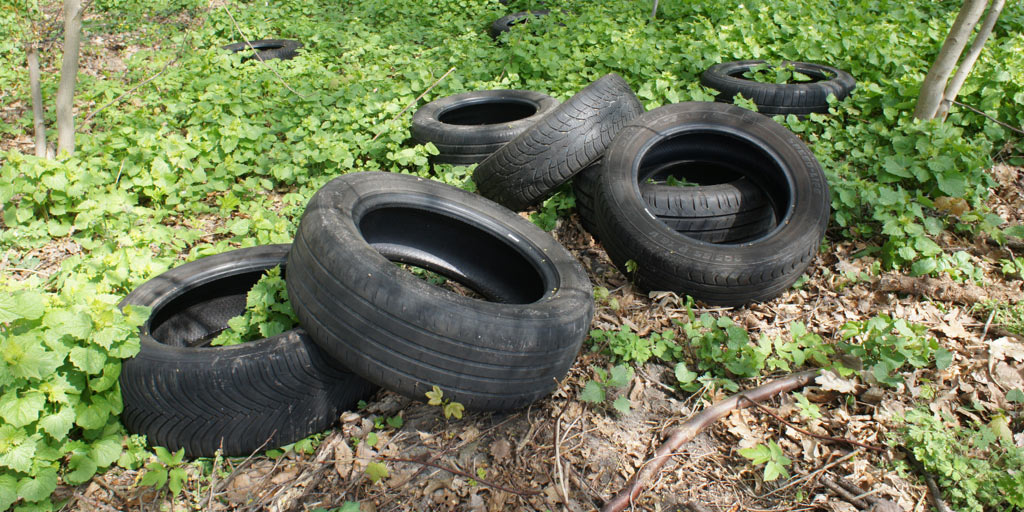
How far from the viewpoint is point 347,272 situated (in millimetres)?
2828

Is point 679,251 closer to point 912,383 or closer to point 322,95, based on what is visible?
point 912,383

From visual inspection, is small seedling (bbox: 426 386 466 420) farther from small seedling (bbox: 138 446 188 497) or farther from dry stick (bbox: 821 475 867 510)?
dry stick (bbox: 821 475 867 510)

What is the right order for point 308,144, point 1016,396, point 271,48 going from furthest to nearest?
point 271,48 → point 308,144 → point 1016,396

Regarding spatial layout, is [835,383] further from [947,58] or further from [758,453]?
[947,58]

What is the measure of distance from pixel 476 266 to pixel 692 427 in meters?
1.74

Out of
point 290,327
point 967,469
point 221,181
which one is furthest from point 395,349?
point 221,181

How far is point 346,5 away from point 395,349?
365 inches

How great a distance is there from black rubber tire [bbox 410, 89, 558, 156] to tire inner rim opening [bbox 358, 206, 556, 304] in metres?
1.38

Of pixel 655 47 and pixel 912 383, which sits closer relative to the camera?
pixel 912 383

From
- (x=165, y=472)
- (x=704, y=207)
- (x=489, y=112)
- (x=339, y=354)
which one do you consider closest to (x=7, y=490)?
(x=165, y=472)

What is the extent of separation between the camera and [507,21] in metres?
8.85

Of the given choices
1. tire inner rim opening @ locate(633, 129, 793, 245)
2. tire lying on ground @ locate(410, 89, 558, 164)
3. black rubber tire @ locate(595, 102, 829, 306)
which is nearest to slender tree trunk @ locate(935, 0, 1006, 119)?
black rubber tire @ locate(595, 102, 829, 306)

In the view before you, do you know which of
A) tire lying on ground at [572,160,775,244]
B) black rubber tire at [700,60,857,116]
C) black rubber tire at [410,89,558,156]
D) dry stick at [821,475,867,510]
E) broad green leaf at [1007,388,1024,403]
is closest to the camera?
dry stick at [821,475,867,510]

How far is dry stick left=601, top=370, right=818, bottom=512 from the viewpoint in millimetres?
2639
